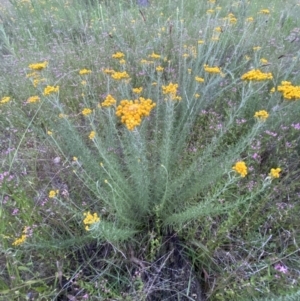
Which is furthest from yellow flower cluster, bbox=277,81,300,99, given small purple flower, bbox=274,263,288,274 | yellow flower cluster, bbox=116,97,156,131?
small purple flower, bbox=274,263,288,274

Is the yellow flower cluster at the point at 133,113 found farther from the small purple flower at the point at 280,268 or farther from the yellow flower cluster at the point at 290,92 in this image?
the small purple flower at the point at 280,268

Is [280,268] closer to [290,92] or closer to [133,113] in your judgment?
[290,92]

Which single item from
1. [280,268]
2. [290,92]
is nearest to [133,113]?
[290,92]

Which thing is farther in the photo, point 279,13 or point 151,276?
point 279,13

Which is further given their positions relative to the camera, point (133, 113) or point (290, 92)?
→ point (290, 92)

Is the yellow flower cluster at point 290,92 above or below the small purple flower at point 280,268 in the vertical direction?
above

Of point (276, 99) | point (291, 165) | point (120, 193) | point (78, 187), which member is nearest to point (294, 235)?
point (291, 165)

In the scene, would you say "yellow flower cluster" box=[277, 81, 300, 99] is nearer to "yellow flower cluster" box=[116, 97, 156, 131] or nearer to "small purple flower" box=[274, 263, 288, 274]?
"yellow flower cluster" box=[116, 97, 156, 131]

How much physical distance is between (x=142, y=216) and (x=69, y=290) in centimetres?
53

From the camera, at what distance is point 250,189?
166 centimetres

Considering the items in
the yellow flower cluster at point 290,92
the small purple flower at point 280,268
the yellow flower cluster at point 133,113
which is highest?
the yellow flower cluster at point 133,113

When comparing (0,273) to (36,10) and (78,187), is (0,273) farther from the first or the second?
(36,10)

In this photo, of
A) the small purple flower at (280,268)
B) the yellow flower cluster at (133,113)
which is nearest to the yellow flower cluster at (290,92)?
the yellow flower cluster at (133,113)

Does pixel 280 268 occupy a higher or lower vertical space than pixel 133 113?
lower
